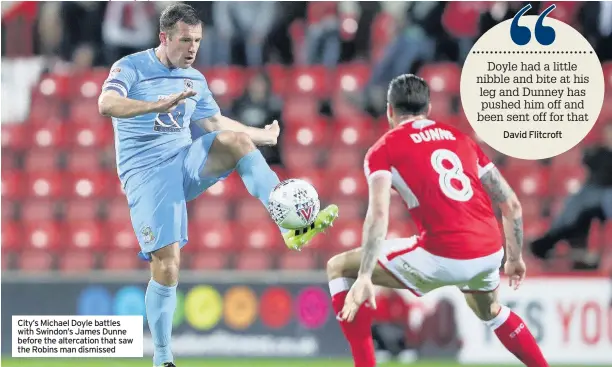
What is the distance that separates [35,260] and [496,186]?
551 centimetres

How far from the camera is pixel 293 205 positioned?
5453mm

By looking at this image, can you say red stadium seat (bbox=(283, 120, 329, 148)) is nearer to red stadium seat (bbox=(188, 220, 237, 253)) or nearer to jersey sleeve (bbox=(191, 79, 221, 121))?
red stadium seat (bbox=(188, 220, 237, 253))

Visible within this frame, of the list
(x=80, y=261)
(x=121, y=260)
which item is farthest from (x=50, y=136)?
(x=121, y=260)

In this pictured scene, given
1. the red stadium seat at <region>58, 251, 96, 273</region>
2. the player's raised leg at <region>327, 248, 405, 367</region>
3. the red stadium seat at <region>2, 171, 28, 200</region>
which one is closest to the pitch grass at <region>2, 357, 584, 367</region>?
the red stadium seat at <region>58, 251, 96, 273</region>

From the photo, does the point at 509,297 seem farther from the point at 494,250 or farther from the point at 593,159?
the point at 494,250

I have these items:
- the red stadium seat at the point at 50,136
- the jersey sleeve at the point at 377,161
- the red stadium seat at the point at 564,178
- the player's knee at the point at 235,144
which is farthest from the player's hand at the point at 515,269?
the red stadium seat at the point at 50,136

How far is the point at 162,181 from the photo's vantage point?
564 cm

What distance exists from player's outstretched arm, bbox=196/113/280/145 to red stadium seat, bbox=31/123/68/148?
397cm

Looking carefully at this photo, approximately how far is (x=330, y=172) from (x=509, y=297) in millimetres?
2173

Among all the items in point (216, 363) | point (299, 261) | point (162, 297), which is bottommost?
point (216, 363)

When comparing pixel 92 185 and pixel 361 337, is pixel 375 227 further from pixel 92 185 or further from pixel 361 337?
pixel 92 185

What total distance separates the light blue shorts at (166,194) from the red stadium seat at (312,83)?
425cm

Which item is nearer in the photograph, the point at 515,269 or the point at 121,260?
the point at 515,269

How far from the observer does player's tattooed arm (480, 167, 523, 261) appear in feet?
16.3
